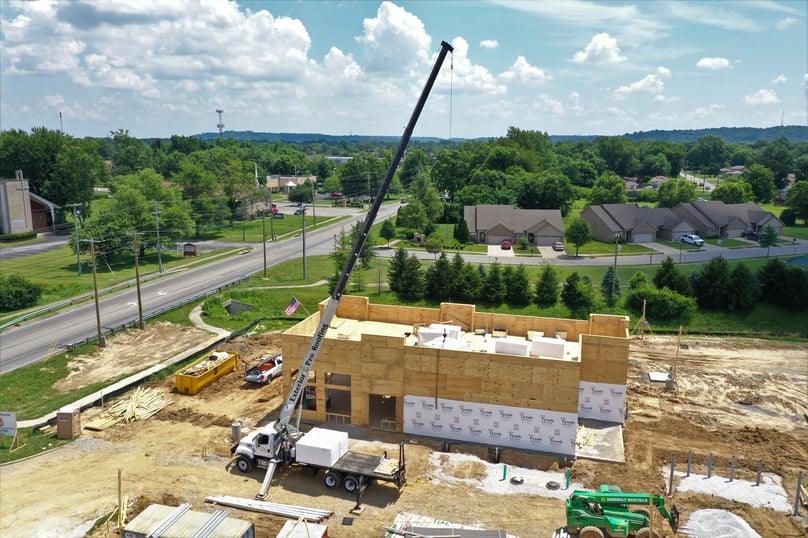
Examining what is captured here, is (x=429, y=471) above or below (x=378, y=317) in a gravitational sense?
below

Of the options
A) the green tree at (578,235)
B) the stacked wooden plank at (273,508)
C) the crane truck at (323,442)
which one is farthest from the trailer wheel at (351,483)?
the green tree at (578,235)

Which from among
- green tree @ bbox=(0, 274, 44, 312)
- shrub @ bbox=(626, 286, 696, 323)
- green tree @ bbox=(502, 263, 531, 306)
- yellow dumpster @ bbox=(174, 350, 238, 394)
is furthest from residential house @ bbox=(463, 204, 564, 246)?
green tree @ bbox=(0, 274, 44, 312)

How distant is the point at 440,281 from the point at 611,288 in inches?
651

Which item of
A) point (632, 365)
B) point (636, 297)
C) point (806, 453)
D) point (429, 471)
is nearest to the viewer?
point (429, 471)

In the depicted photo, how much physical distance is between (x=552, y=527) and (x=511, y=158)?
11889 cm

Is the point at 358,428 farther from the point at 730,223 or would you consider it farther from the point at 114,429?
the point at 730,223

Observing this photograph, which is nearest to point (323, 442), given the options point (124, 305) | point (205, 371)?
point (205, 371)

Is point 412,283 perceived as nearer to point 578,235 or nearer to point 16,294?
point 578,235

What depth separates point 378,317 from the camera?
43.1 metres

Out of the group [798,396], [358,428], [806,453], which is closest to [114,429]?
[358,428]

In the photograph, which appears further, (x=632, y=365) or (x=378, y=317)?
(x=632, y=365)

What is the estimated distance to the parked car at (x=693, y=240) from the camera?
88812 mm

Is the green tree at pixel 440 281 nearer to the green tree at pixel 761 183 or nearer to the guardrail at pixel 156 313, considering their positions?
the guardrail at pixel 156 313

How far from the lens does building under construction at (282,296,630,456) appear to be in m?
32.9
